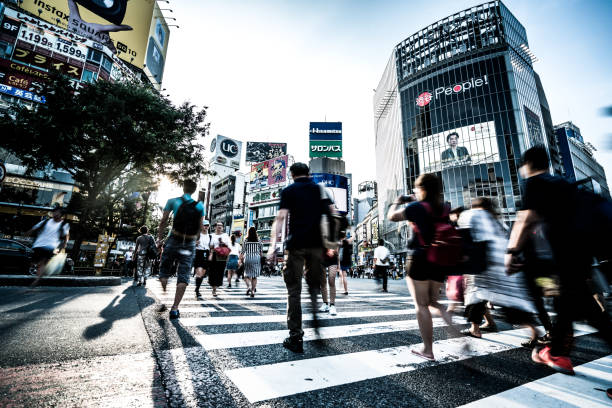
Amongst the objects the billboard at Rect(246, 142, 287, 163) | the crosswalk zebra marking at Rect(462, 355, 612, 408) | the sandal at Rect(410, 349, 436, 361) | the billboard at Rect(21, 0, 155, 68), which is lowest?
the crosswalk zebra marking at Rect(462, 355, 612, 408)

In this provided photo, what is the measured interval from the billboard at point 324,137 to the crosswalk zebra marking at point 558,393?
4385cm

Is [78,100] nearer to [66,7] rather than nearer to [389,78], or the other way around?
[66,7]

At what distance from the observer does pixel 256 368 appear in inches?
83.0

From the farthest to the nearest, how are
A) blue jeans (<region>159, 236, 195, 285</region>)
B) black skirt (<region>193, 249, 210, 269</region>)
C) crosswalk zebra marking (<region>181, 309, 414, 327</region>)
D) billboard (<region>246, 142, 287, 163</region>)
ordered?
billboard (<region>246, 142, 287, 163</region>)
black skirt (<region>193, 249, 210, 269</region>)
blue jeans (<region>159, 236, 195, 285</region>)
crosswalk zebra marking (<region>181, 309, 414, 327</region>)

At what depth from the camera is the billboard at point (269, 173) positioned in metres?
58.5

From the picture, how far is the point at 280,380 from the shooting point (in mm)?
1920

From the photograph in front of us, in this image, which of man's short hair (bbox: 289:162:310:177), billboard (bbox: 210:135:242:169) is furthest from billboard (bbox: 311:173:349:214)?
billboard (bbox: 210:135:242:169)

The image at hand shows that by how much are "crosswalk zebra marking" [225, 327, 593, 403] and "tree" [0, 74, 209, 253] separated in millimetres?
12337

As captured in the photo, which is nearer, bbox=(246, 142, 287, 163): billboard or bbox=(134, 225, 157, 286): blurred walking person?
bbox=(134, 225, 157, 286): blurred walking person

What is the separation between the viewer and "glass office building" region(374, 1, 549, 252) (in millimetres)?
38031

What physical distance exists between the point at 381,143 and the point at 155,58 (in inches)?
1928

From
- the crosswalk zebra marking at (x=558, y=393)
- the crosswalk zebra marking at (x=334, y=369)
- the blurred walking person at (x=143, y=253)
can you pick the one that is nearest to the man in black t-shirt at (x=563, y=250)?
the crosswalk zebra marking at (x=558, y=393)

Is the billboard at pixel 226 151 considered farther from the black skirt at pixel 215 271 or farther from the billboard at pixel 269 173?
the black skirt at pixel 215 271

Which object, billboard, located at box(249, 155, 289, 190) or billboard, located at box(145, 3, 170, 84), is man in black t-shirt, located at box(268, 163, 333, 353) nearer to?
billboard, located at box(145, 3, 170, 84)
